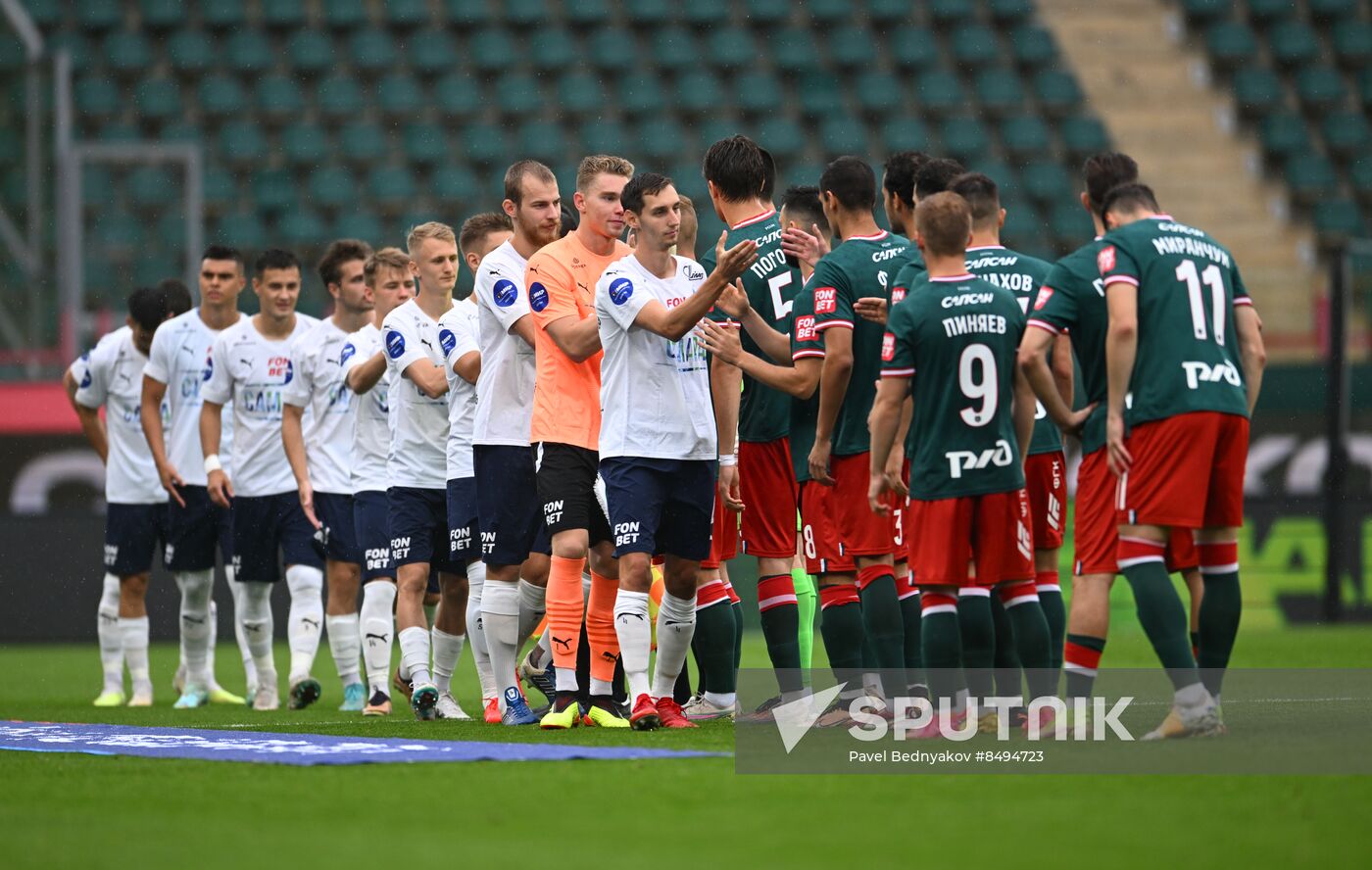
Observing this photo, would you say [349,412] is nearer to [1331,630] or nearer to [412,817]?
[412,817]

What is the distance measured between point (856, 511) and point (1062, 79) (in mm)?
18986

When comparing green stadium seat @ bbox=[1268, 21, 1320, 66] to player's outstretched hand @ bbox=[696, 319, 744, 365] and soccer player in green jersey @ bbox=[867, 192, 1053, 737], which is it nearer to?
player's outstretched hand @ bbox=[696, 319, 744, 365]

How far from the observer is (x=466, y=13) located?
960 inches

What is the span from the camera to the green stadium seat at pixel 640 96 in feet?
77.9

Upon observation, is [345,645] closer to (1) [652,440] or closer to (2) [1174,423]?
(1) [652,440]

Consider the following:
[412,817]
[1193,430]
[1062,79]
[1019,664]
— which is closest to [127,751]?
[412,817]

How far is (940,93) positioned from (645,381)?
17871 mm

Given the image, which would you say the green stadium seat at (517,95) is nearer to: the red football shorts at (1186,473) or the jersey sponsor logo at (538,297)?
the jersey sponsor logo at (538,297)

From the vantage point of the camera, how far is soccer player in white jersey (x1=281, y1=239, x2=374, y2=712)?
394 inches

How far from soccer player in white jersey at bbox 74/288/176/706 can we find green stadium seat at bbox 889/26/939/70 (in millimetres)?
15610

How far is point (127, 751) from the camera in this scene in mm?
7059

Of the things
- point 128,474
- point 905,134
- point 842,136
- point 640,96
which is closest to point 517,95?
point 640,96

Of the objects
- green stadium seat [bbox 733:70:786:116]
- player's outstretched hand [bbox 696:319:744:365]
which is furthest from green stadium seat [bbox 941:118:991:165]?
player's outstretched hand [bbox 696:319:744:365]

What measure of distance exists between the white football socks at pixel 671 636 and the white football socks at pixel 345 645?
277 cm
